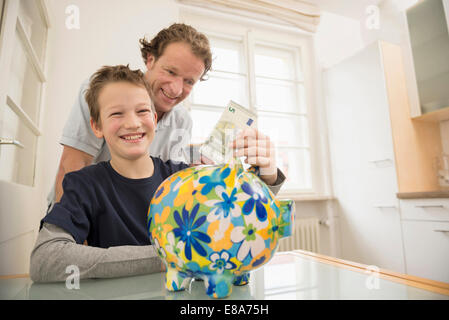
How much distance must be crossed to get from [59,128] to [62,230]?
62.5 inches

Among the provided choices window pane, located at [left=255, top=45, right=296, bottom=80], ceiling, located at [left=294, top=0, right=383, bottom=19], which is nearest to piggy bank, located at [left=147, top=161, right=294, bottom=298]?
window pane, located at [left=255, top=45, right=296, bottom=80]

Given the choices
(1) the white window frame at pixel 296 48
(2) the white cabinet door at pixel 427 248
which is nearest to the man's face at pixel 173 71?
(1) the white window frame at pixel 296 48

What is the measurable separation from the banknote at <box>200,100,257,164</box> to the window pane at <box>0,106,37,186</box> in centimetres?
72

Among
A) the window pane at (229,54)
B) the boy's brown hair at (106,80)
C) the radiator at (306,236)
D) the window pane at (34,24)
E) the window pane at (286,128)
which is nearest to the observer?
the boy's brown hair at (106,80)

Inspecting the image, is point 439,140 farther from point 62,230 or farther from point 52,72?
point 52,72

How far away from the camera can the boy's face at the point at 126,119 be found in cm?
58

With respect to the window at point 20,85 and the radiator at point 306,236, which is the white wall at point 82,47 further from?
the radiator at point 306,236

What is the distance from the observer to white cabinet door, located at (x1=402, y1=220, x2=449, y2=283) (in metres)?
1.71

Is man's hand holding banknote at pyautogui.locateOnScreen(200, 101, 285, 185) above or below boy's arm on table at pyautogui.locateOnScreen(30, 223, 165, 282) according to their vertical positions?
above

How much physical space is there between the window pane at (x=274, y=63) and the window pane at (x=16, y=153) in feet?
6.59

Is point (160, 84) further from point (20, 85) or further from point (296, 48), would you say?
point (296, 48)

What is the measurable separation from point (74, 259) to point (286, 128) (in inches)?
102

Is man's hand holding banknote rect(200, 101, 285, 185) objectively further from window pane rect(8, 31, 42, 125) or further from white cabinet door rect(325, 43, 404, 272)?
white cabinet door rect(325, 43, 404, 272)

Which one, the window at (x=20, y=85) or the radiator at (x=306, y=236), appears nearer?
the window at (x=20, y=85)
